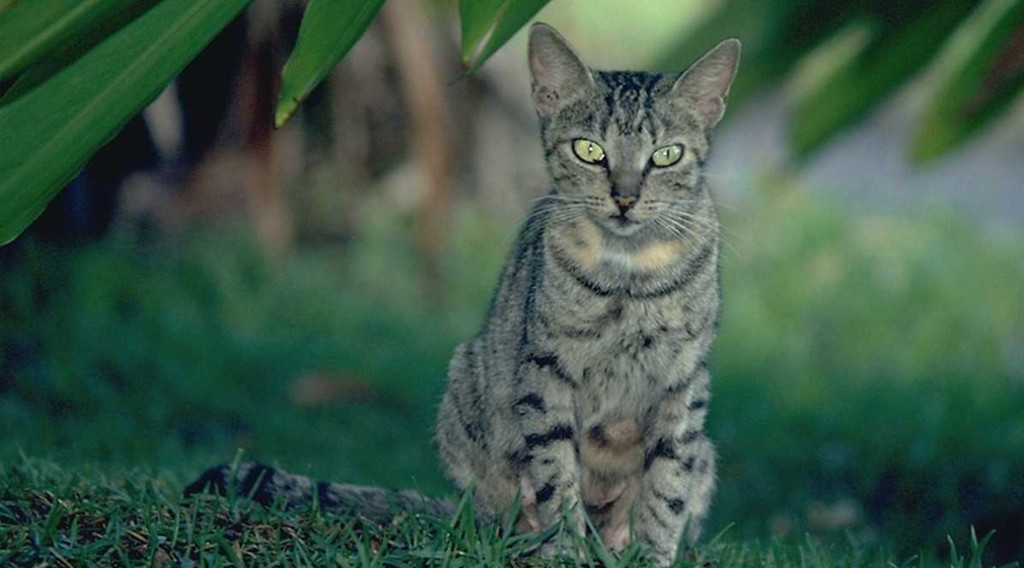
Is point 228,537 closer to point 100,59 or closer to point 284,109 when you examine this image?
point 284,109

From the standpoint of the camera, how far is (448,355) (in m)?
6.27

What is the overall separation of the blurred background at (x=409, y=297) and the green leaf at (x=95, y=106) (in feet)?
5.98

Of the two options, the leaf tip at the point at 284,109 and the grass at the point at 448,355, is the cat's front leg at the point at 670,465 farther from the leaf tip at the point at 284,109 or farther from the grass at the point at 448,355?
the leaf tip at the point at 284,109

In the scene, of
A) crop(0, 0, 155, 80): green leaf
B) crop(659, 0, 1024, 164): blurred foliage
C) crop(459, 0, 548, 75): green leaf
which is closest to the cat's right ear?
crop(659, 0, 1024, 164): blurred foliage

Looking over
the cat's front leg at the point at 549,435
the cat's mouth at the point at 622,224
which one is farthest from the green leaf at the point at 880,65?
the cat's front leg at the point at 549,435

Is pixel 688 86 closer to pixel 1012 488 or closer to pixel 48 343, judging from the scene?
pixel 1012 488

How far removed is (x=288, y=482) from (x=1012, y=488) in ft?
9.49

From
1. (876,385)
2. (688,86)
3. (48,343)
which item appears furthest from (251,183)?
(688,86)

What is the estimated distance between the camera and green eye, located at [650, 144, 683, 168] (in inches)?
117

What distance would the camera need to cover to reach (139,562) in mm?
2668

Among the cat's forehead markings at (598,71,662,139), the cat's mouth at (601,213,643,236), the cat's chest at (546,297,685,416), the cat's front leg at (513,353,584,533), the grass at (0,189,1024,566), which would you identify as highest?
the cat's forehead markings at (598,71,662,139)

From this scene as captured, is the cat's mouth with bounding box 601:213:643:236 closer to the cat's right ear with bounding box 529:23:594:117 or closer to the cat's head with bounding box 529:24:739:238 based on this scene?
the cat's head with bounding box 529:24:739:238

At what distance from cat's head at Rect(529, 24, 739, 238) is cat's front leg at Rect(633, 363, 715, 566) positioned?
1.12 ft

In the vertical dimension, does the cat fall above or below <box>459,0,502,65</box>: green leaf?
below
